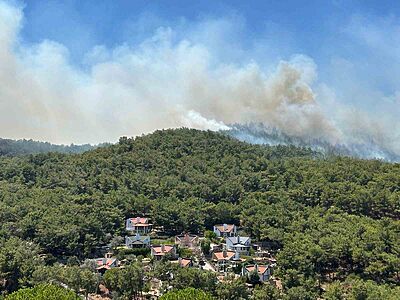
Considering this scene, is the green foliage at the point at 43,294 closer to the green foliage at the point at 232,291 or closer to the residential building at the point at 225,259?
the green foliage at the point at 232,291

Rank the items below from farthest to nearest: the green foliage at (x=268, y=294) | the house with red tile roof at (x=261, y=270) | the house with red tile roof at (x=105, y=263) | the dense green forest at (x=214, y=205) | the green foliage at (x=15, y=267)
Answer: the house with red tile roof at (x=261, y=270), the house with red tile roof at (x=105, y=263), the dense green forest at (x=214, y=205), the green foliage at (x=15, y=267), the green foliage at (x=268, y=294)

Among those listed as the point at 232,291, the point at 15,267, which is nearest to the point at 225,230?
the point at 232,291

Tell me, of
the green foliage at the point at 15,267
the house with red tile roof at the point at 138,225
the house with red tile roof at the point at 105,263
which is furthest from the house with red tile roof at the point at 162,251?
the green foliage at the point at 15,267

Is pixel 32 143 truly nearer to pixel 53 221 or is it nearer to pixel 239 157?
pixel 239 157

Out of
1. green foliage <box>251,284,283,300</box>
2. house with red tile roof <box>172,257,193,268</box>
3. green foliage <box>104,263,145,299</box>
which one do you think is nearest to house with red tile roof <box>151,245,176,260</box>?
house with red tile roof <box>172,257,193,268</box>

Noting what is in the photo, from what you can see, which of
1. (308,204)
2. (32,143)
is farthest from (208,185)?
(32,143)

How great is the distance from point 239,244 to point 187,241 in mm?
4548

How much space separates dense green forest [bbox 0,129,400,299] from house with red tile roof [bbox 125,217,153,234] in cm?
128

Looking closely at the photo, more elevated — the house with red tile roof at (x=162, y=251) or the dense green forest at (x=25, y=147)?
the dense green forest at (x=25, y=147)

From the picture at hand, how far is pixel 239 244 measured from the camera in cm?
4366

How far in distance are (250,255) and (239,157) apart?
27.8 metres

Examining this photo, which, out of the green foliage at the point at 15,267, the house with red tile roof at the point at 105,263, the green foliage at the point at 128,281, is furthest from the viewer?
the house with red tile roof at the point at 105,263

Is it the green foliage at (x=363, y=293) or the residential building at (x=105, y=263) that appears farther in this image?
the residential building at (x=105, y=263)

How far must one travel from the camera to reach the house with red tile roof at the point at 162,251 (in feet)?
131
